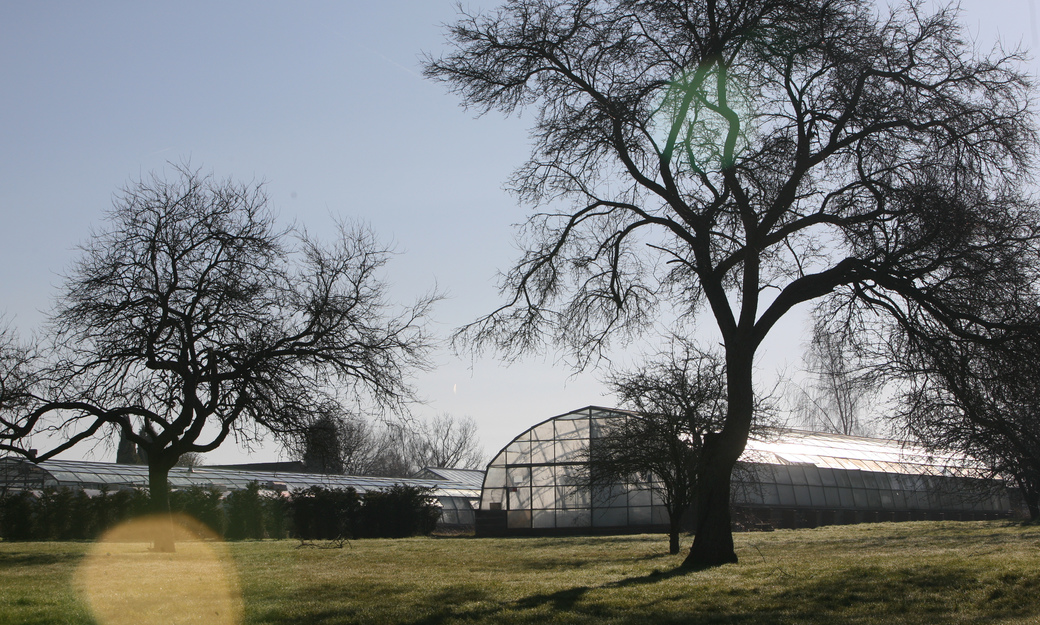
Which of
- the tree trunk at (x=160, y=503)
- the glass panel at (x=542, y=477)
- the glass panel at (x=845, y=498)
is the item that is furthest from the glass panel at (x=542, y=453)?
the tree trunk at (x=160, y=503)

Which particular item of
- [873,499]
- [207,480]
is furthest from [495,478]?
[873,499]

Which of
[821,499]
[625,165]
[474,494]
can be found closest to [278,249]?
[625,165]

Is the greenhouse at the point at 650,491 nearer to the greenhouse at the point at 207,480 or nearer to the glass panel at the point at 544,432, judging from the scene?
the glass panel at the point at 544,432

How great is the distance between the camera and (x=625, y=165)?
1484 centimetres

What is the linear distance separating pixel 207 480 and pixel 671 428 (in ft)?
103

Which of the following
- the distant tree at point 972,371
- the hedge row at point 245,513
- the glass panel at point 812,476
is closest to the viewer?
the distant tree at point 972,371

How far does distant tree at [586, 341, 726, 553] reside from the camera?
2014 centimetres

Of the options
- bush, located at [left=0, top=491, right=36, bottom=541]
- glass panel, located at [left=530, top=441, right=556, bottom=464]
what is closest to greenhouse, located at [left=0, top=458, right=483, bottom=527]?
bush, located at [left=0, top=491, right=36, bottom=541]

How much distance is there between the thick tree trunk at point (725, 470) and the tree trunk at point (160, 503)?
1337 centimetres

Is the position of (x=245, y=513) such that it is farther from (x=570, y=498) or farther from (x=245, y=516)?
(x=570, y=498)

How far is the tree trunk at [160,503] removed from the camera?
66.9ft

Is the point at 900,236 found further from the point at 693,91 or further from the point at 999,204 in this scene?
the point at 693,91

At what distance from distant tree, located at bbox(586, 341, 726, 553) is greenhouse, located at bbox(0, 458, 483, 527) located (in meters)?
17.7

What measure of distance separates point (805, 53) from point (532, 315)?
20.7 feet
